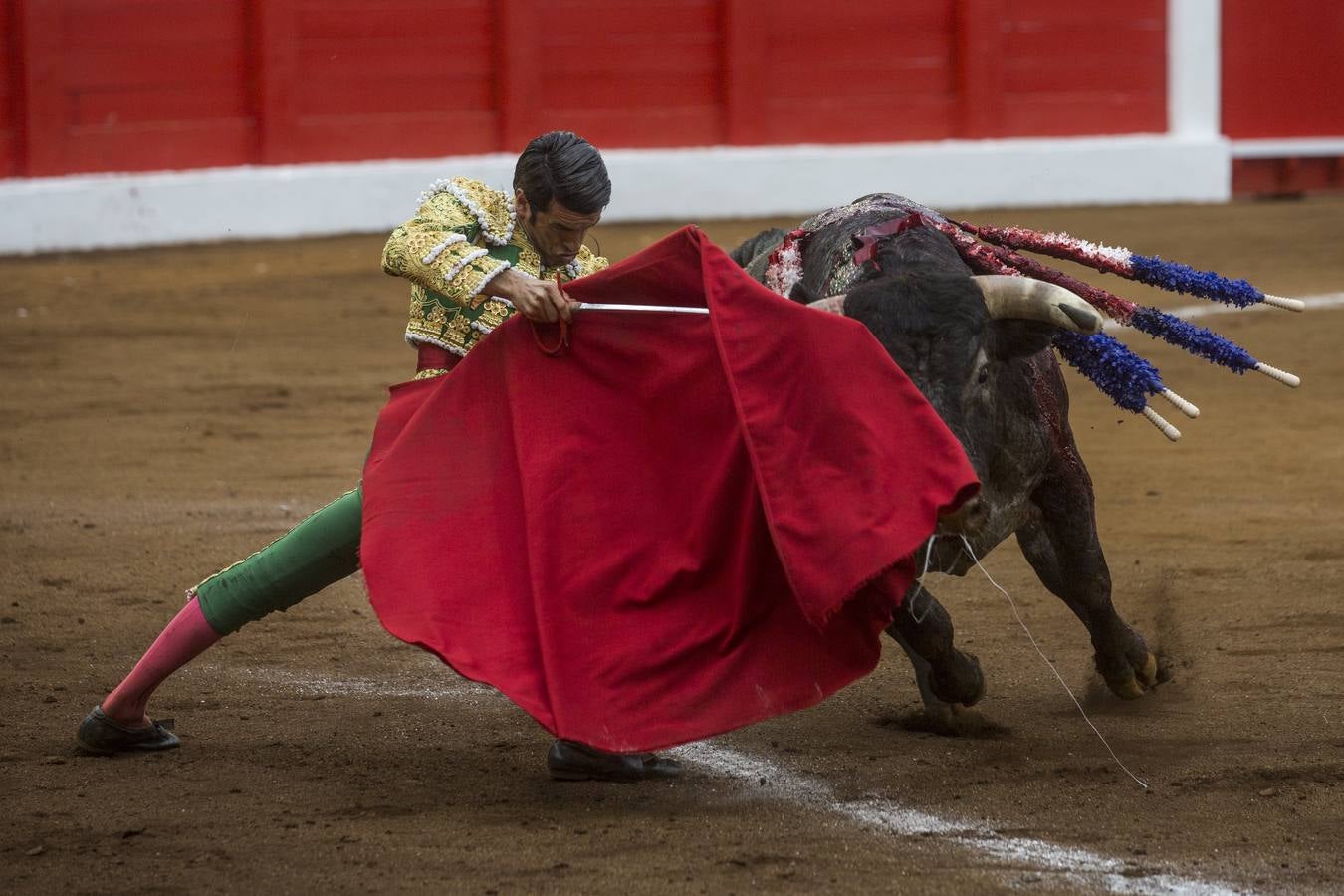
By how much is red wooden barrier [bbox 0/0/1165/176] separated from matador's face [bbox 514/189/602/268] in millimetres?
7657

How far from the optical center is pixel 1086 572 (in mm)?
3869

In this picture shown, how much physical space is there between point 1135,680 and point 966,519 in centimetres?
91

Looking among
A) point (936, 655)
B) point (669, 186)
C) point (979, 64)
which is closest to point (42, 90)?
point (669, 186)

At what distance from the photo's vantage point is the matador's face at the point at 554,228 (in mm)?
3309

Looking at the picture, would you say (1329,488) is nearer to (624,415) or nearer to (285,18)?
(624,415)

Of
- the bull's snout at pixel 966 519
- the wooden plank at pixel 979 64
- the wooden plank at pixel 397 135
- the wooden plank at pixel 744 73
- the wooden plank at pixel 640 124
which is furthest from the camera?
the wooden plank at pixel 979 64

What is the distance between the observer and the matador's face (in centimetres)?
331

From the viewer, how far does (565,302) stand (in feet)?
10.5

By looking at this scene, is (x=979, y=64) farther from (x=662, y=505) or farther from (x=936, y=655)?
(x=662, y=505)

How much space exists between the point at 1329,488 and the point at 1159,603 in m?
1.49

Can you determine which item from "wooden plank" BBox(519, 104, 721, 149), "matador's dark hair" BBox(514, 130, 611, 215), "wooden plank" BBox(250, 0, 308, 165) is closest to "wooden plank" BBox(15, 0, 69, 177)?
"wooden plank" BBox(250, 0, 308, 165)

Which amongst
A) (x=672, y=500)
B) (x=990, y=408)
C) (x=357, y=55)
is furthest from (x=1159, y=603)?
(x=357, y=55)

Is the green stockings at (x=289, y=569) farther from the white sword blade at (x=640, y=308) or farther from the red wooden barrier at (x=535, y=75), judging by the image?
the red wooden barrier at (x=535, y=75)

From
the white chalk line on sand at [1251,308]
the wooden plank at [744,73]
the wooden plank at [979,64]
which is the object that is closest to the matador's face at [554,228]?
the white chalk line on sand at [1251,308]
